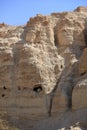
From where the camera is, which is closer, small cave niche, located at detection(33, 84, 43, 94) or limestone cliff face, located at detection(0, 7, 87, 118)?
limestone cliff face, located at detection(0, 7, 87, 118)

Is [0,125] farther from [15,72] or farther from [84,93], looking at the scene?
[15,72]

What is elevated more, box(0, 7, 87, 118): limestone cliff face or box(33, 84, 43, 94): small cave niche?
box(0, 7, 87, 118): limestone cliff face

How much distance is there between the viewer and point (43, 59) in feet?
157

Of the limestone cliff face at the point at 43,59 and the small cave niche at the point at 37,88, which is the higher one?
the limestone cliff face at the point at 43,59

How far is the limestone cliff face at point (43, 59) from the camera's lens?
44906mm

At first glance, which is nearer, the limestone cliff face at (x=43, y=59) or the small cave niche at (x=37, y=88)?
the limestone cliff face at (x=43, y=59)

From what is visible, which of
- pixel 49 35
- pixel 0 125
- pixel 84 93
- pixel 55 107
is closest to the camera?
pixel 0 125

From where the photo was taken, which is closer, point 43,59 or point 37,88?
point 37,88

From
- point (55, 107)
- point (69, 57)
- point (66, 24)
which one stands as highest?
point (66, 24)

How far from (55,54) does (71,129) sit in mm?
14439

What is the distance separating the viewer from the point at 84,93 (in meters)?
40.8

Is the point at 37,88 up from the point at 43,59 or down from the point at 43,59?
down

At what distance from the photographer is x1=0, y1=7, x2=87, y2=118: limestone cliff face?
147 ft

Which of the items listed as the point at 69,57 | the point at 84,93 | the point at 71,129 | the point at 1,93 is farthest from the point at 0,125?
the point at 69,57
